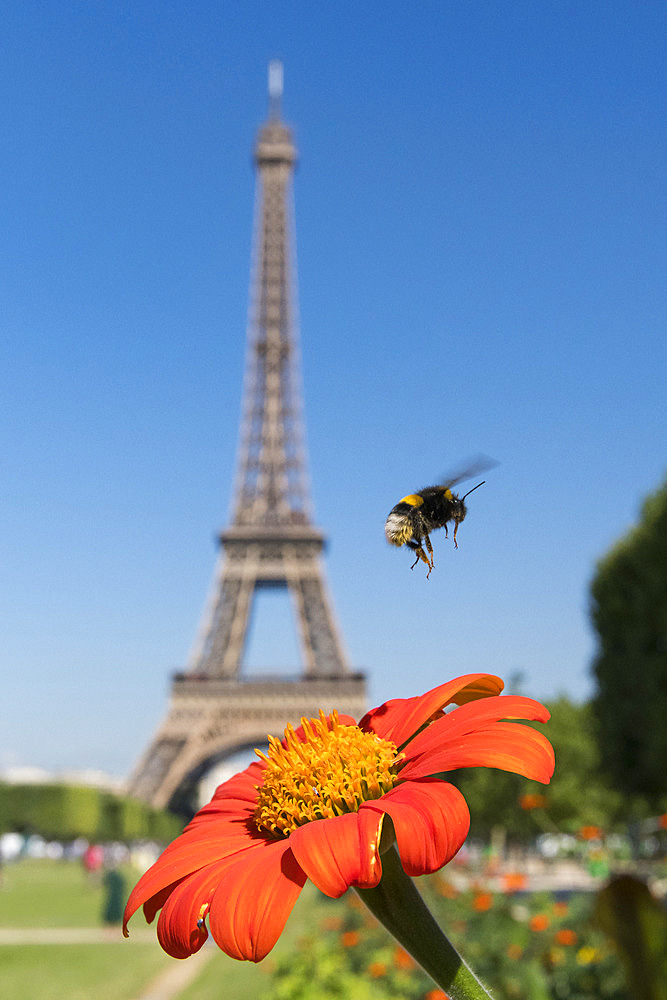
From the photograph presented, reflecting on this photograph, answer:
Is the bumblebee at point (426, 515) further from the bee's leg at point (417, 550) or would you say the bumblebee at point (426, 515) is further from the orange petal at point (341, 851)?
the orange petal at point (341, 851)

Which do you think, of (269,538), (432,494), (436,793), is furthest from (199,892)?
(269,538)

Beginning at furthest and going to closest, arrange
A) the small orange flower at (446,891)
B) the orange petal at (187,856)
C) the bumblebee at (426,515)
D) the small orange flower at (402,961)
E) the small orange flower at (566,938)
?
the small orange flower at (446,891)
the small orange flower at (402,961)
the small orange flower at (566,938)
the bumblebee at (426,515)
the orange petal at (187,856)

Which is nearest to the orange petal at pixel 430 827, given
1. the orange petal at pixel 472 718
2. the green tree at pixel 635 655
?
the orange petal at pixel 472 718

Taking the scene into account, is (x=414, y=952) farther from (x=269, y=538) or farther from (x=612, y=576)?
(x=269, y=538)

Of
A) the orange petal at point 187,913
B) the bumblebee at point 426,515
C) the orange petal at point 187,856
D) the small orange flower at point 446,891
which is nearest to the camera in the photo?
the orange petal at point 187,913

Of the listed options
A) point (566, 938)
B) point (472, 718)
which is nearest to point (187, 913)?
point (472, 718)

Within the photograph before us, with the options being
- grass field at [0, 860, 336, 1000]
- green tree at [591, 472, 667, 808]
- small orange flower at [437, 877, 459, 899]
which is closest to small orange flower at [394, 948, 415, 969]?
small orange flower at [437, 877, 459, 899]
